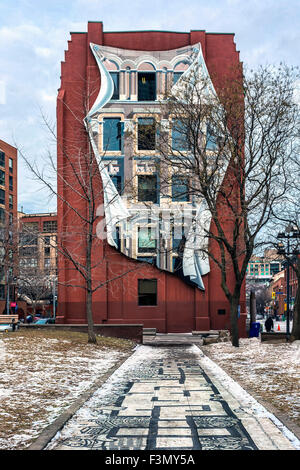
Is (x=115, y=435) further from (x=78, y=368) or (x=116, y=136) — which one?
(x=116, y=136)

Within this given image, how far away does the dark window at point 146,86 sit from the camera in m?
37.3

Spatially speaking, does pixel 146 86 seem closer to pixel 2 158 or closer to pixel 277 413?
pixel 277 413

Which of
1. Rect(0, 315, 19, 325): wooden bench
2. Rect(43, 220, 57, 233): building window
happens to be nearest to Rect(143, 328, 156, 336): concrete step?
Rect(43, 220, 57, 233): building window

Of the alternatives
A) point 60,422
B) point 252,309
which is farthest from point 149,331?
point 60,422

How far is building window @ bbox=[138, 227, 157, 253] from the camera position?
36219mm

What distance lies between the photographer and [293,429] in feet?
23.0

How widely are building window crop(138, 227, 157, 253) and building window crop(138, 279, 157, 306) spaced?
254cm

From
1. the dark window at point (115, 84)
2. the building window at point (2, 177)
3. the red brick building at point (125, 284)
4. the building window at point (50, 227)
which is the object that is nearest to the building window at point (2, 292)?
the building window at point (50, 227)

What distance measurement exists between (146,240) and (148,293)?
13.3ft

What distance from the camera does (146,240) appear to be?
3631 centimetres

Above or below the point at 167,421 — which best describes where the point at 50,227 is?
above

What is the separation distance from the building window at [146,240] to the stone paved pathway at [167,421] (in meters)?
24.2

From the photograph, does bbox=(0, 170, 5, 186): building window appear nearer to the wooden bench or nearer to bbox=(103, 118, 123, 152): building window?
bbox=(103, 118, 123, 152): building window
